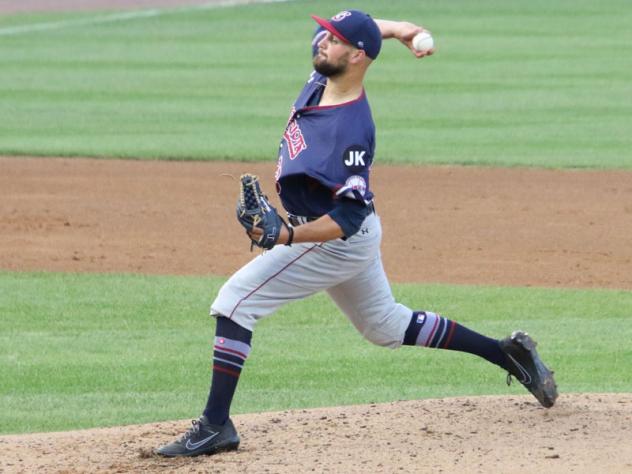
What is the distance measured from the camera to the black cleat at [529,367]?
20.6 ft

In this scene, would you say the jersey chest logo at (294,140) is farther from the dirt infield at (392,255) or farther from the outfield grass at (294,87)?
the outfield grass at (294,87)

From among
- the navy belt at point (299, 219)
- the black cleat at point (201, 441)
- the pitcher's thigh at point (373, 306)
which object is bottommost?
the black cleat at point (201, 441)

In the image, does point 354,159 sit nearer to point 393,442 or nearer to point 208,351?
point 393,442

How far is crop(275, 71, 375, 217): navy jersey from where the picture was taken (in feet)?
18.0

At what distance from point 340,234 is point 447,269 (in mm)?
5286

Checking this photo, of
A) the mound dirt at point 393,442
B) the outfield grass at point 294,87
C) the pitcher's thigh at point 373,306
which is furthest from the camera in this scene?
the outfield grass at point 294,87

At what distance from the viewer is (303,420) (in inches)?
249

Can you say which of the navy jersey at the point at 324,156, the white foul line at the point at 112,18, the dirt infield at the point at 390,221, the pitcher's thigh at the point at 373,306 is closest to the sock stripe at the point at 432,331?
the pitcher's thigh at the point at 373,306

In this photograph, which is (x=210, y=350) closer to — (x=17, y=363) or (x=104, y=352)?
(x=104, y=352)

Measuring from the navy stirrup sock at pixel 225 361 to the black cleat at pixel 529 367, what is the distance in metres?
1.27

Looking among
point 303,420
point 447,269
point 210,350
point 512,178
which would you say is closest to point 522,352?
point 303,420

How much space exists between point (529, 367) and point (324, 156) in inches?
59.7

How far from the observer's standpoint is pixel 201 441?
575cm

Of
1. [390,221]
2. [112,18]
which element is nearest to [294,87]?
[390,221]
